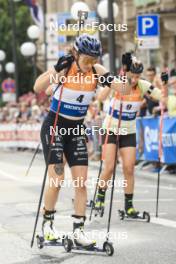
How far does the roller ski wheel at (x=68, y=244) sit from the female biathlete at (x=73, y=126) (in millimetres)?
109

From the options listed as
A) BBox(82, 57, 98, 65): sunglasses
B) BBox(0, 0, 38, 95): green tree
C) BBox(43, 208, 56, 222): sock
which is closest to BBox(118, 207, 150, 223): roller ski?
BBox(43, 208, 56, 222): sock

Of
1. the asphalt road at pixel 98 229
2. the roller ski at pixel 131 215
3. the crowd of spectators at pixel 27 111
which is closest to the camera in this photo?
the asphalt road at pixel 98 229

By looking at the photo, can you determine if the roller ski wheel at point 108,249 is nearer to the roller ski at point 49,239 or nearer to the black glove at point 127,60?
the roller ski at point 49,239

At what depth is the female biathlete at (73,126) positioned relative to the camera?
849 centimetres

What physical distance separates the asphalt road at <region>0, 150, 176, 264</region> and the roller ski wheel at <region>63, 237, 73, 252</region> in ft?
0.19

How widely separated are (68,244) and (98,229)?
1.77 metres

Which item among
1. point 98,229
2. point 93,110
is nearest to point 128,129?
point 98,229

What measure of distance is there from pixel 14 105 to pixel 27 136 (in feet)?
18.2

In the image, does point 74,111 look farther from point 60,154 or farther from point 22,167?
point 22,167

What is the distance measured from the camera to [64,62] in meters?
8.41

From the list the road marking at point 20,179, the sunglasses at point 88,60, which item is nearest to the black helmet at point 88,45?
the sunglasses at point 88,60

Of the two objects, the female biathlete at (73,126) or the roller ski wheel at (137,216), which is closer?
the female biathlete at (73,126)

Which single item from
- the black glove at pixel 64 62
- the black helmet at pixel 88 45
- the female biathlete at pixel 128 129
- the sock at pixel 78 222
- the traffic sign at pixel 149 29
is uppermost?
the traffic sign at pixel 149 29

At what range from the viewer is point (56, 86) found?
28.7 feet
